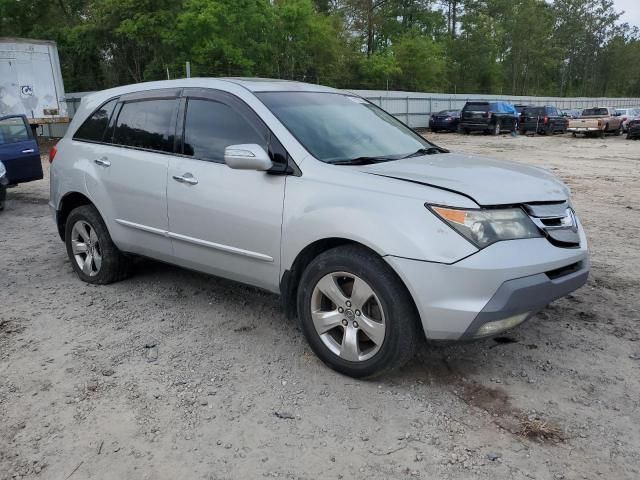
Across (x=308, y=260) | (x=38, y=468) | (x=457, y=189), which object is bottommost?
(x=38, y=468)

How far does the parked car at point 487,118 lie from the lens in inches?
1129

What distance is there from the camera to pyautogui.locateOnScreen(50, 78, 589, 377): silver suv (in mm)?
2934

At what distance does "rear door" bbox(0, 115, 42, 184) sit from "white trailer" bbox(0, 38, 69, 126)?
814 centimetres

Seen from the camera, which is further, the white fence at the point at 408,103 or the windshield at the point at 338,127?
the white fence at the point at 408,103

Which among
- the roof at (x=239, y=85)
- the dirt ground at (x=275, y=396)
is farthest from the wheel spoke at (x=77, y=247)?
the roof at (x=239, y=85)

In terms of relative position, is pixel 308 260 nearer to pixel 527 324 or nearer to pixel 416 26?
pixel 527 324

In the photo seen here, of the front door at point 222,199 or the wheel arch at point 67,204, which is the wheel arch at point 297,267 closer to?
the front door at point 222,199

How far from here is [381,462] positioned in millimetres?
2598

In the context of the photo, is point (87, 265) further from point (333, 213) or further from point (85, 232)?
point (333, 213)

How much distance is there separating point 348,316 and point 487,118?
90.4ft

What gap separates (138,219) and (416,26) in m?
56.2

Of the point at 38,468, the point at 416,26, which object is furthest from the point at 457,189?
the point at 416,26

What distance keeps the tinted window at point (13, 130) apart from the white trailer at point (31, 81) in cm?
804

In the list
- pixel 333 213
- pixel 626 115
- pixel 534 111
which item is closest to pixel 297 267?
pixel 333 213
